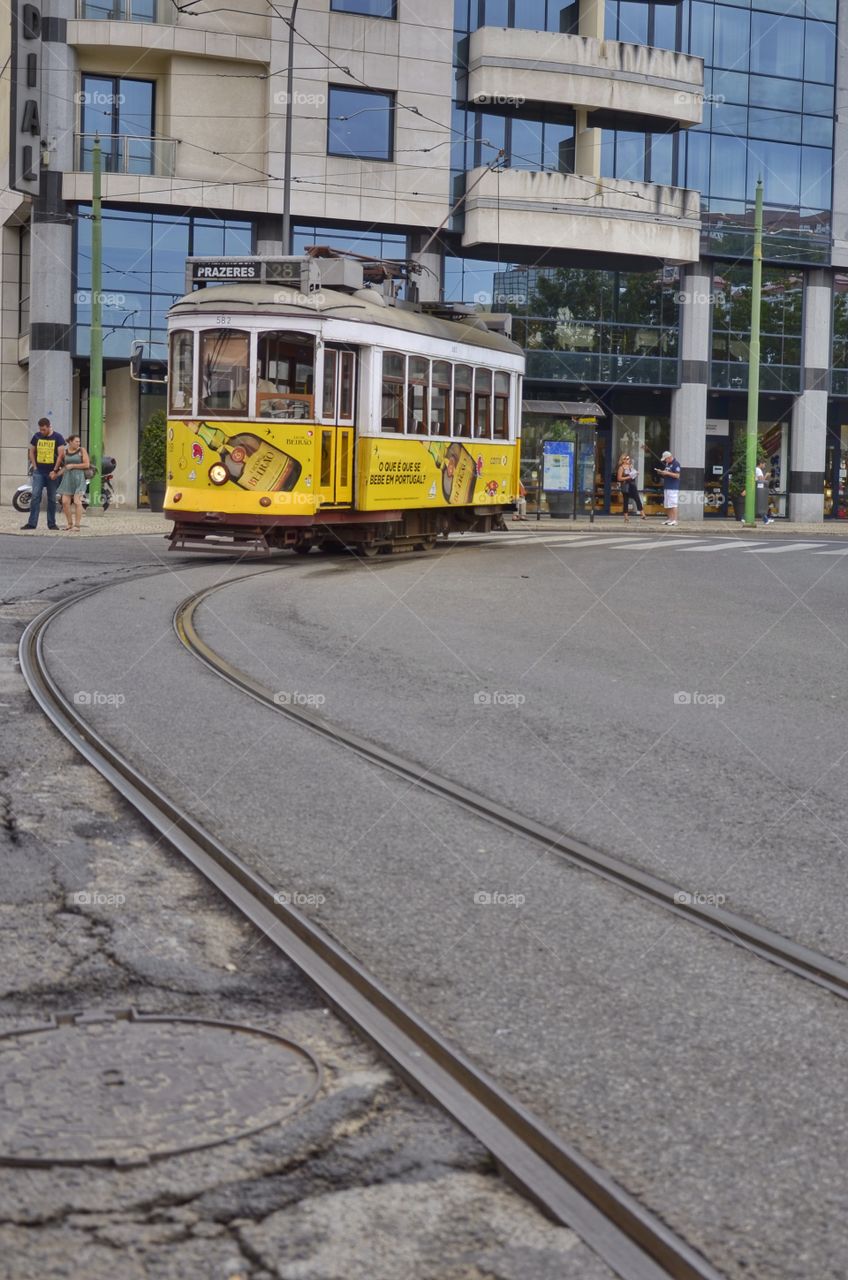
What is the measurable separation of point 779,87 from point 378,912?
45.3 m

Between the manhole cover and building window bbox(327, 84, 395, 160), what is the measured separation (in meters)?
38.1

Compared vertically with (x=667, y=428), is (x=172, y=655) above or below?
below

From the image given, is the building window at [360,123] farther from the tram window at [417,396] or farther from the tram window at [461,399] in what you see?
the tram window at [417,396]

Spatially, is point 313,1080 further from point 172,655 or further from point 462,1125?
point 172,655

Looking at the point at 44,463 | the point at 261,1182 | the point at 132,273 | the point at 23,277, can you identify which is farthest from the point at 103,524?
the point at 261,1182

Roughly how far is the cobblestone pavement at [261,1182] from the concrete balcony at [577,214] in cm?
3816

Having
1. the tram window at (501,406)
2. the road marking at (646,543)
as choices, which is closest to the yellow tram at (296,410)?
the tram window at (501,406)

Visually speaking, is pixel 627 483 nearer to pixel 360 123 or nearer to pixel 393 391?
pixel 360 123

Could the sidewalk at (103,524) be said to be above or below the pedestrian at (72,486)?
below

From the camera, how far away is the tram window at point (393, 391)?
22.0 meters

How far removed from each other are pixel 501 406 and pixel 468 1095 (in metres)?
23.4

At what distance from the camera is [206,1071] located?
3.82 metres

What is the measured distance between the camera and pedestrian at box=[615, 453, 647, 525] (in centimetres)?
4350

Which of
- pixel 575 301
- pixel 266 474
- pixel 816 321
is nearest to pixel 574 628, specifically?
pixel 266 474
